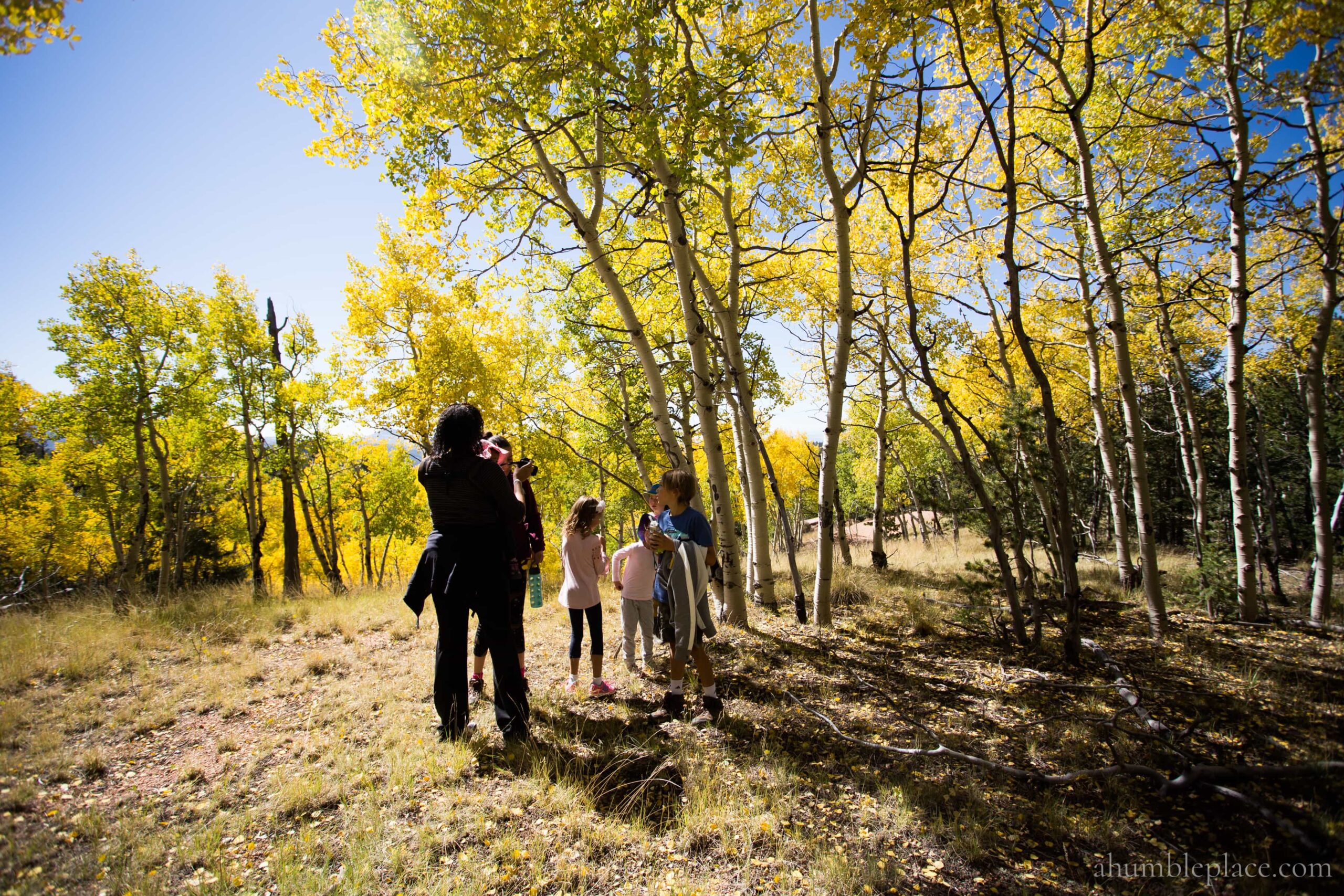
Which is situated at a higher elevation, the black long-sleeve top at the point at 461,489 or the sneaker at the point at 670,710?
the black long-sleeve top at the point at 461,489

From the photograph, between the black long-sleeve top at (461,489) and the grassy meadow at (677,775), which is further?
the black long-sleeve top at (461,489)

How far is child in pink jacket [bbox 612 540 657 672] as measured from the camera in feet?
13.8

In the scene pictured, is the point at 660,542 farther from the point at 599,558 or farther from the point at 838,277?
the point at 838,277

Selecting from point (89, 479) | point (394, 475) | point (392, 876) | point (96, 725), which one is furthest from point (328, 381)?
point (392, 876)

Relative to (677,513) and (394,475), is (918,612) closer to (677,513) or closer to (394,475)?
(677,513)

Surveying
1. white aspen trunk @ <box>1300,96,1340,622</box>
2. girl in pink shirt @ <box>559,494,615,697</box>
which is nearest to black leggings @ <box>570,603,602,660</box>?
girl in pink shirt @ <box>559,494,615,697</box>

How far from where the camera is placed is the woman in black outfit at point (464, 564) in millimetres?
3111

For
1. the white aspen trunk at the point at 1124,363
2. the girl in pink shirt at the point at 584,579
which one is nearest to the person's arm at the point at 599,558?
the girl in pink shirt at the point at 584,579

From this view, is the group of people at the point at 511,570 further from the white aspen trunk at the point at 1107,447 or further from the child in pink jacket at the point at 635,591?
the white aspen trunk at the point at 1107,447

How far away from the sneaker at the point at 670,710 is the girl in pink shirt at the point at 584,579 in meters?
0.63

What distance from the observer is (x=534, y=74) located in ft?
12.2

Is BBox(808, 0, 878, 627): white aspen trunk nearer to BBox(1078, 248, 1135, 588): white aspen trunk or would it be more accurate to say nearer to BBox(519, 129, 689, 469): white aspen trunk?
BBox(519, 129, 689, 469): white aspen trunk

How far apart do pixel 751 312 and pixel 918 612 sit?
5.14 m

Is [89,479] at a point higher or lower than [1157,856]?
higher
